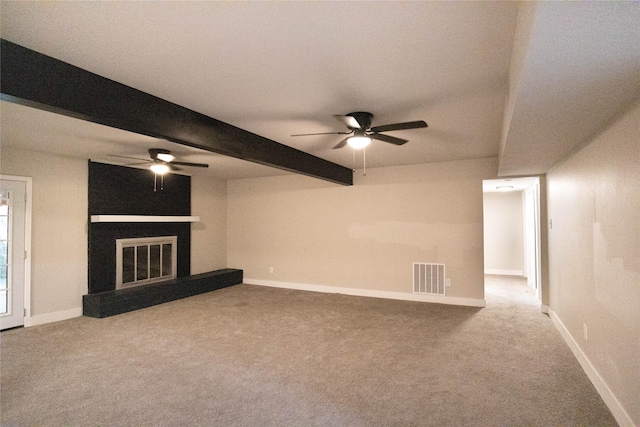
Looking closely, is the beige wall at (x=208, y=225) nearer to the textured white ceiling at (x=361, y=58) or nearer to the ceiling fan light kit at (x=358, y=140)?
the textured white ceiling at (x=361, y=58)

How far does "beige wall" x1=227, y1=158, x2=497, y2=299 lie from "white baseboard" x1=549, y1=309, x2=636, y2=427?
1.80 m

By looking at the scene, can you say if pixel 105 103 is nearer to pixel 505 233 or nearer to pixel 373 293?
pixel 373 293

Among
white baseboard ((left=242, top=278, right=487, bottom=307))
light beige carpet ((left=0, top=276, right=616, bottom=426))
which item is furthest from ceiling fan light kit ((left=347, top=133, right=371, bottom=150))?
white baseboard ((left=242, top=278, right=487, bottom=307))

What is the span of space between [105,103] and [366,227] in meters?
4.65

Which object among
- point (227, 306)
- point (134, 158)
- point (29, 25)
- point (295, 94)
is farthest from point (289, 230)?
point (29, 25)

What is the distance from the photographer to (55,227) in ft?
16.0

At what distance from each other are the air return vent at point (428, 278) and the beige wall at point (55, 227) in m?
5.29

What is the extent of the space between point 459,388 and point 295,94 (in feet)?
8.94

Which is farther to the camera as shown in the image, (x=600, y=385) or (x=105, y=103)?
(x=600, y=385)

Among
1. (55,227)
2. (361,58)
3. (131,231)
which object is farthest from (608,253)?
→ (55,227)

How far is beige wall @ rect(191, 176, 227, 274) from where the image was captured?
701cm

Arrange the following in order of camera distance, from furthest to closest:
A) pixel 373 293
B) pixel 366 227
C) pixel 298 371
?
1. pixel 366 227
2. pixel 373 293
3. pixel 298 371

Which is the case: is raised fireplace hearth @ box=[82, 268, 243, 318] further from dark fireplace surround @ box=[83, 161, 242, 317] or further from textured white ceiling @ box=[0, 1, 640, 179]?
textured white ceiling @ box=[0, 1, 640, 179]

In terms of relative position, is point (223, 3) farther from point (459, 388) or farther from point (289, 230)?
point (289, 230)
